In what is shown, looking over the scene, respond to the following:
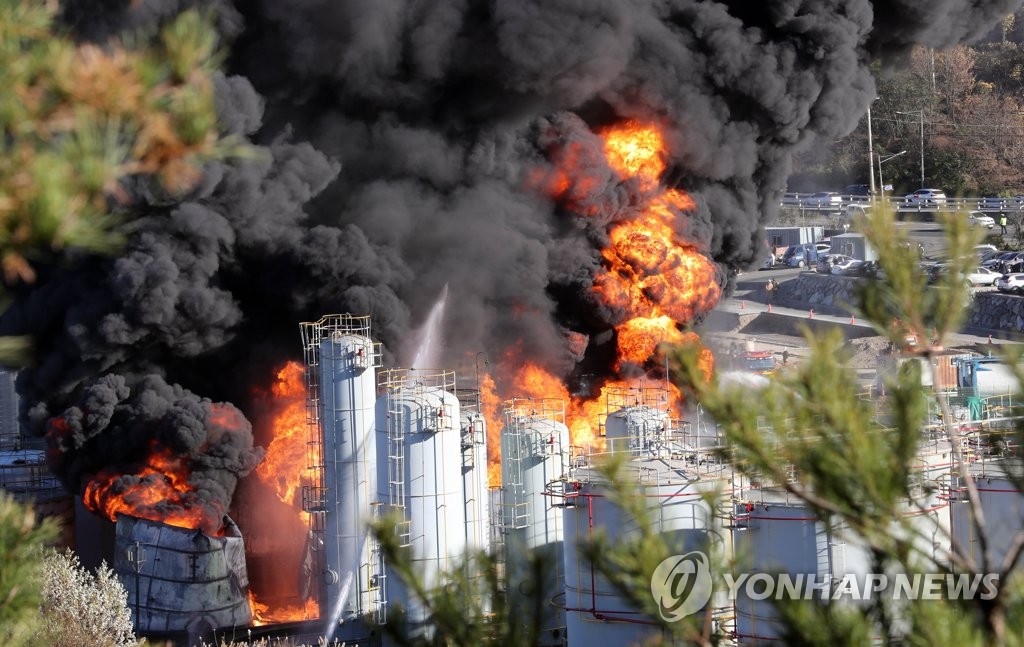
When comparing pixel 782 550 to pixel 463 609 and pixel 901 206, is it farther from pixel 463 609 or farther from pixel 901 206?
pixel 901 206

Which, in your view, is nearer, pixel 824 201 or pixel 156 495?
pixel 156 495

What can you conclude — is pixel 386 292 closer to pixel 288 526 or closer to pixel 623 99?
pixel 288 526

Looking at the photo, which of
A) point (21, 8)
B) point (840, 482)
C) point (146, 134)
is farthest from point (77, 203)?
point (840, 482)

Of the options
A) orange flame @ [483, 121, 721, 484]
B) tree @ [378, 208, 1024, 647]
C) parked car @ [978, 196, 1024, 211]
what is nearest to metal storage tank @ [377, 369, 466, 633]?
orange flame @ [483, 121, 721, 484]

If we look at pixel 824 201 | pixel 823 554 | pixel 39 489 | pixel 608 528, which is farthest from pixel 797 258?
pixel 823 554

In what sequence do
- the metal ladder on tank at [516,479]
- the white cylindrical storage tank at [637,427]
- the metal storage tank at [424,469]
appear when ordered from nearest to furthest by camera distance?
the metal storage tank at [424,469]
the white cylindrical storage tank at [637,427]
the metal ladder on tank at [516,479]

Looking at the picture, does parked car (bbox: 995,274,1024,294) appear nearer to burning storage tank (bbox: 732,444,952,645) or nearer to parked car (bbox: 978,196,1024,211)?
parked car (bbox: 978,196,1024,211)

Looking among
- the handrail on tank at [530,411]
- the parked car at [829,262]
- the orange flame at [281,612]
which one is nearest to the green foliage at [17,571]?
the handrail on tank at [530,411]

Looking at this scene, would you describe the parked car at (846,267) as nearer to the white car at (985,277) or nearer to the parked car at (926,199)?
the white car at (985,277)
